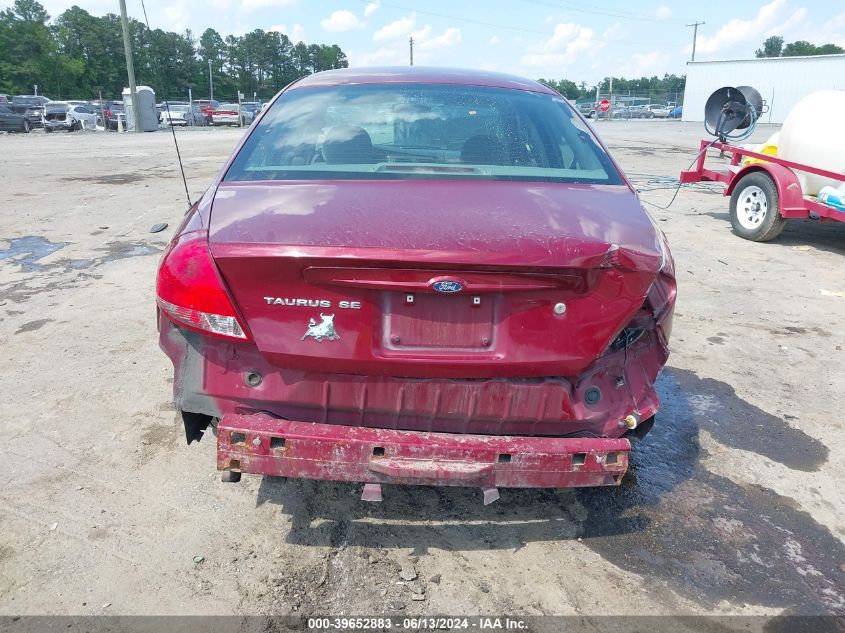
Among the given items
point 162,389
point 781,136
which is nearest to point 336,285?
point 162,389

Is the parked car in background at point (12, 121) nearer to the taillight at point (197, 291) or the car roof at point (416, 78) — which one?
the car roof at point (416, 78)

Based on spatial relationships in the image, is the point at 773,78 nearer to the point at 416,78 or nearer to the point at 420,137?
the point at 416,78

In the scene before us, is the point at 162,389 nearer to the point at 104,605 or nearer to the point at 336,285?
the point at 104,605

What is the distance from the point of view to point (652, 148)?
2291 centimetres

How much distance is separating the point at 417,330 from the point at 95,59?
82071 millimetres

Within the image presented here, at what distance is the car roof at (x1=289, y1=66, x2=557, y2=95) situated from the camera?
11.3 feet

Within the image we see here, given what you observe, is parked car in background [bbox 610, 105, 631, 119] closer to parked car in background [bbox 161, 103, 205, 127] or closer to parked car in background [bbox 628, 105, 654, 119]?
parked car in background [bbox 628, 105, 654, 119]

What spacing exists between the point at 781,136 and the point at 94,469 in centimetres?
855

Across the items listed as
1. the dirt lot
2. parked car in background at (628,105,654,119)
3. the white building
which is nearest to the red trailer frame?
the dirt lot

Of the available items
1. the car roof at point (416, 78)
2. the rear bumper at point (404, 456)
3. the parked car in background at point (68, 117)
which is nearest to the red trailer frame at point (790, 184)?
the car roof at point (416, 78)

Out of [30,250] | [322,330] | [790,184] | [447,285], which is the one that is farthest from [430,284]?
[790,184]

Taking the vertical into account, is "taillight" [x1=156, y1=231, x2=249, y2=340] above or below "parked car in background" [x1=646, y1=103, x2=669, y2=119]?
below

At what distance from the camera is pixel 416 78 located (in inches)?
137

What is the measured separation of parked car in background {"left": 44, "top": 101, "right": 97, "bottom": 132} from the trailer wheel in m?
32.4
